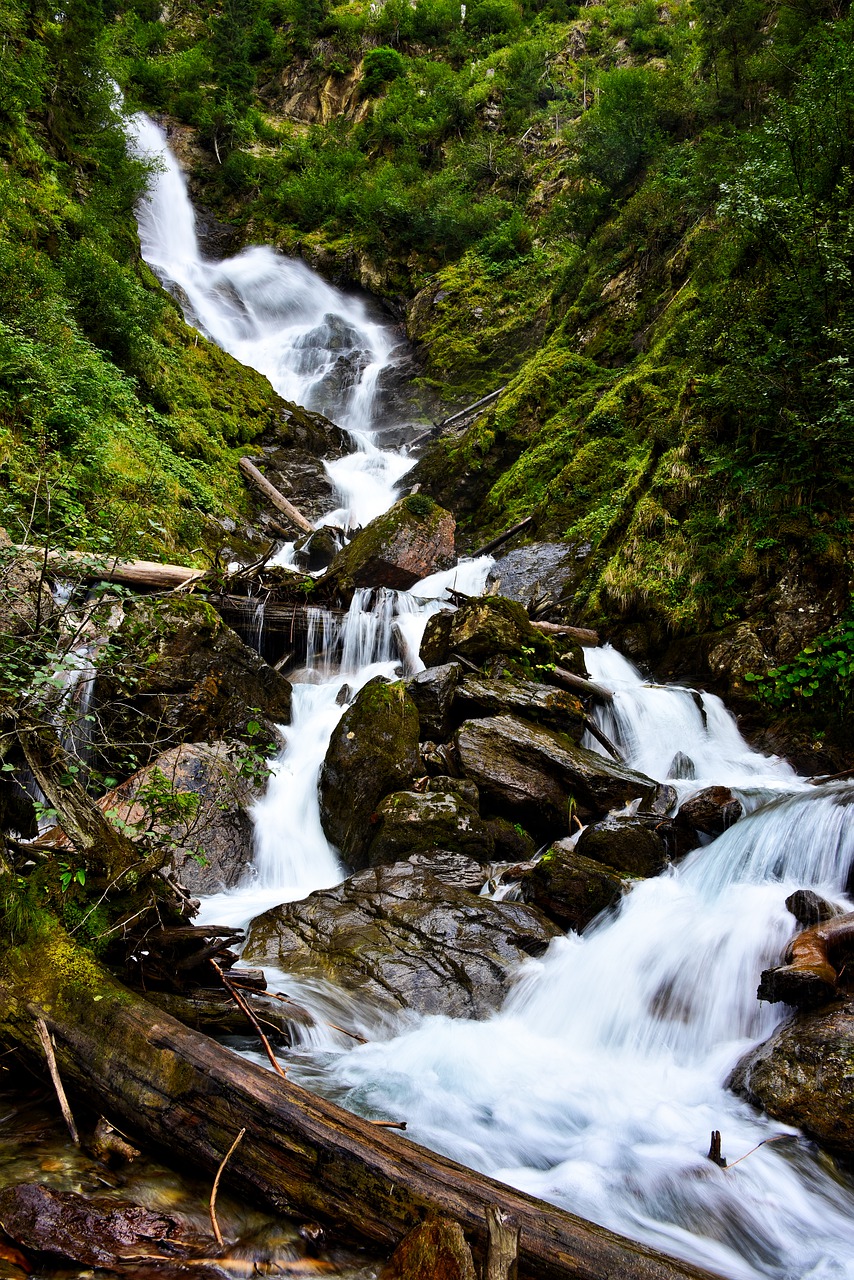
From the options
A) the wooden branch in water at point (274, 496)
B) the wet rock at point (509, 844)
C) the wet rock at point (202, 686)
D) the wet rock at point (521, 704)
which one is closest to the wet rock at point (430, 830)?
the wet rock at point (509, 844)

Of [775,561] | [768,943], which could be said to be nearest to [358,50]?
[775,561]

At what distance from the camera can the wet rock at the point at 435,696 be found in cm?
849

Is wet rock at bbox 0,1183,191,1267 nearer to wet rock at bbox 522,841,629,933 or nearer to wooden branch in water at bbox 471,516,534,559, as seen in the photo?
wet rock at bbox 522,841,629,933

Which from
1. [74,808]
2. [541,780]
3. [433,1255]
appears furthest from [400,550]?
[433,1255]

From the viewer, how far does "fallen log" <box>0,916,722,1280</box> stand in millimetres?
2133

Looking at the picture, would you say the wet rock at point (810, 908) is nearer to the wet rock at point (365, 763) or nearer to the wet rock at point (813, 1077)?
the wet rock at point (813, 1077)

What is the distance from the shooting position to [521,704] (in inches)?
339

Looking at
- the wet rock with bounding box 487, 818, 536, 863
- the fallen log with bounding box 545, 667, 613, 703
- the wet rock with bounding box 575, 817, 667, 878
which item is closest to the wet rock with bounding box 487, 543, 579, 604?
the fallen log with bounding box 545, 667, 613, 703

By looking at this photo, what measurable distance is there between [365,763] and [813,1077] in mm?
5102

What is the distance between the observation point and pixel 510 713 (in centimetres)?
846

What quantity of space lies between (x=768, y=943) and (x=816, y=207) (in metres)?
9.60

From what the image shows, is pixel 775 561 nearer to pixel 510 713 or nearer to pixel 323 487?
pixel 510 713

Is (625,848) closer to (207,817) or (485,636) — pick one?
(485,636)

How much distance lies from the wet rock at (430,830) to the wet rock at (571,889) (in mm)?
750
